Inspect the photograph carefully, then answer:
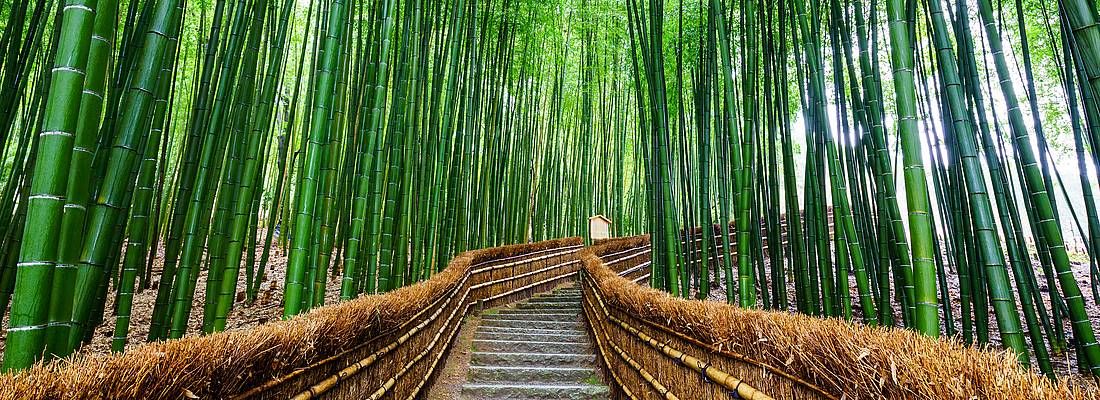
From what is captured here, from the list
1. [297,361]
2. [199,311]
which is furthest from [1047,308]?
[199,311]

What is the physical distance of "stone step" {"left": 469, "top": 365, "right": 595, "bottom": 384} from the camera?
321 centimetres

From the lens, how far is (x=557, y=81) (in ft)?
21.7

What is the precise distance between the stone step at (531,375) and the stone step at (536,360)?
0.12 metres

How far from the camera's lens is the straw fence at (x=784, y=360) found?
2.81 ft

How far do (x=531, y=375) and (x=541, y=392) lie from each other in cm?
32

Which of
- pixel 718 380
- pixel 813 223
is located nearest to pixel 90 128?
pixel 718 380

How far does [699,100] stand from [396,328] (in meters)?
2.70

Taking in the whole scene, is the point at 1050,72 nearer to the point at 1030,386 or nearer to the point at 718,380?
Answer: the point at 718,380

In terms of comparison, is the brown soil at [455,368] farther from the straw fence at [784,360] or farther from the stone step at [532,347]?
the straw fence at [784,360]

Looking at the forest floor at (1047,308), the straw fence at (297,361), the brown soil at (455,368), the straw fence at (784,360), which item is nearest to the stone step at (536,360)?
the brown soil at (455,368)

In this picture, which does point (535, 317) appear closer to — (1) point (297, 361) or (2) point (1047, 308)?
(1) point (297, 361)

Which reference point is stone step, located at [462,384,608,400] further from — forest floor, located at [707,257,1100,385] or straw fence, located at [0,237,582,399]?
forest floor, located at [707,257,1100,385]

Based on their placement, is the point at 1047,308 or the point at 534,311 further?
the point at 534,311

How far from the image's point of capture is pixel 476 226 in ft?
18.6
